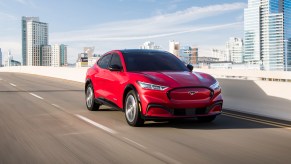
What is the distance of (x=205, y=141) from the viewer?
648 cm

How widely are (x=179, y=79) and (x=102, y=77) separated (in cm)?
261

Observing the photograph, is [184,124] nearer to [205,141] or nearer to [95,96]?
[205,141]

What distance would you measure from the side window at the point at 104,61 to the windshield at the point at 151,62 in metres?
0.85

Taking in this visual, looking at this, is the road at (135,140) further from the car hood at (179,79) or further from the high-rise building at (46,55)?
the high-rise building at (46,55)

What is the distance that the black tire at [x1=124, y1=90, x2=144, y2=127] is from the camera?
7.73m

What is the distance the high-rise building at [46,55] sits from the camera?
152 metres

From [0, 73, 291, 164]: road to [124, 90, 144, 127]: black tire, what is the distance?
0.56 feet

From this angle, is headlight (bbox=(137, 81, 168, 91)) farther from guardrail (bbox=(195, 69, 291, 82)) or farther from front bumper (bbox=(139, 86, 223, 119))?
guardrail (bbox=(195, 69, 291, 82))

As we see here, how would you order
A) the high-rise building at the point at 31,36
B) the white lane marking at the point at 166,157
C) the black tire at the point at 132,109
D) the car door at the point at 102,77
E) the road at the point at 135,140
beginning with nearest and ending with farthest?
the white lane marking at the point at 166,157, the road at the point at 135,140, the black tire at the point at 132,109, the car door at the point at 102,77, the high-rise building at the point at 31,36

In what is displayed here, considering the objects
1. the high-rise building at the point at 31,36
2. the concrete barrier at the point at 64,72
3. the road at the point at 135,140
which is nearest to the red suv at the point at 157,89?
the road at the point at 135,140

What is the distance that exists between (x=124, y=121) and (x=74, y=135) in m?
1.84

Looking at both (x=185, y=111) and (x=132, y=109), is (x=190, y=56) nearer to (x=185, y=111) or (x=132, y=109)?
(x=132, y=109)

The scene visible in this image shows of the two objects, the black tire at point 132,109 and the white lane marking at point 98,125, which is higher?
the black tire at point 132,109

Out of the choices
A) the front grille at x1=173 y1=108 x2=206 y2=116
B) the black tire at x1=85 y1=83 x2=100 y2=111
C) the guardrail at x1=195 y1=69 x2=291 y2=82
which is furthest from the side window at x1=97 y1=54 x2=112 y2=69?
the guardrail at x1=195 y1=69 x2=291 y2=82
